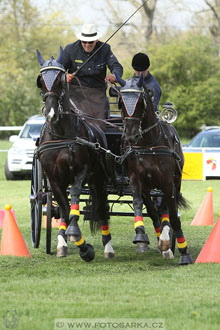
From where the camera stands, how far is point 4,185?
20.3 meters

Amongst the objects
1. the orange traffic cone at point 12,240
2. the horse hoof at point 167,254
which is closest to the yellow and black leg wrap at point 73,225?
the orange traffic cone at point 12,240

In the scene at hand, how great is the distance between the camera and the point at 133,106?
7645 mm

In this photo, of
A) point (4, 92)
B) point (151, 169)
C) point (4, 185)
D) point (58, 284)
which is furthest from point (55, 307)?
point (4, 92)

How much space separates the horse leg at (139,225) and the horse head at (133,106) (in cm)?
60

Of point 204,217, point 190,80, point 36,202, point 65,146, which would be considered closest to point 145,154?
point 65,146

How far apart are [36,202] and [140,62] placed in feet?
7.78

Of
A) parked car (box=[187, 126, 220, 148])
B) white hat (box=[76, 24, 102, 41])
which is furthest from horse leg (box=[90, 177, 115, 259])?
parked car (box=[187, 126, 220, 148])

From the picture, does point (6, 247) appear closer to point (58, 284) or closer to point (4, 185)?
point (58, 284)

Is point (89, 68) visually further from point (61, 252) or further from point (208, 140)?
point (208, 140)

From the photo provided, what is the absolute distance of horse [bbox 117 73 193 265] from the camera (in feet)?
25.1

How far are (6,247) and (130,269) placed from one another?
1764 mm

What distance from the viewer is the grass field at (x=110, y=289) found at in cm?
547

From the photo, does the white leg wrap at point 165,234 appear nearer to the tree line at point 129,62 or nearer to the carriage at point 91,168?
the carriage at point 91,168

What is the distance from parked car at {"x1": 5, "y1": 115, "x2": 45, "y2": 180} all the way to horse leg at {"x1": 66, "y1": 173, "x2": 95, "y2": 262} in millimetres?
13211
